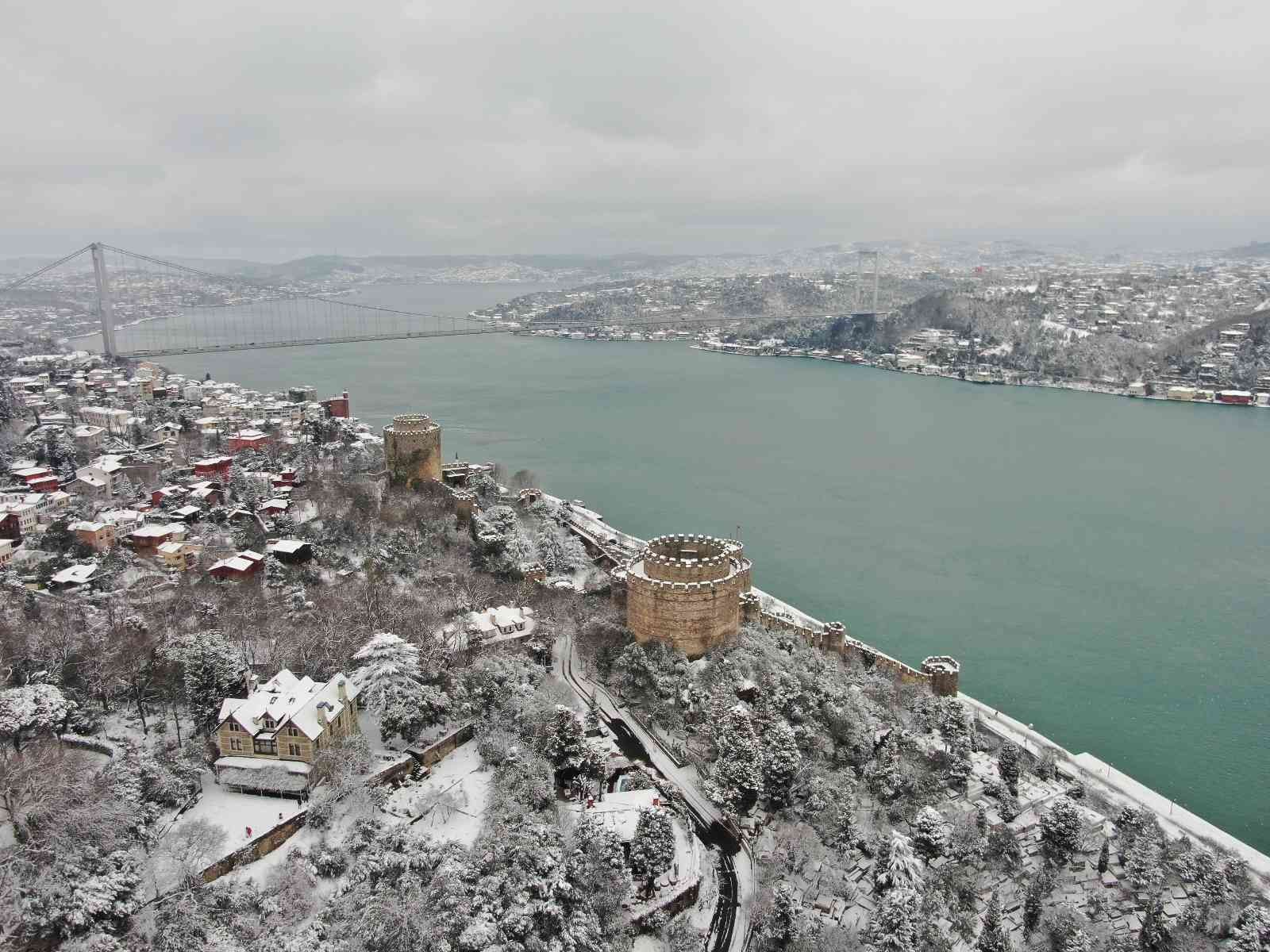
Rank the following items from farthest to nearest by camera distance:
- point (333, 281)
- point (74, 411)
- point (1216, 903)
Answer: point (333, 281), point (74, 411), point (1216, 903)

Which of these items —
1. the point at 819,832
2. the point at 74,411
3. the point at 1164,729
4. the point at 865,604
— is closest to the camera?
the point at 819,832

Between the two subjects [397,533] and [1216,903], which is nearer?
[1216,903]

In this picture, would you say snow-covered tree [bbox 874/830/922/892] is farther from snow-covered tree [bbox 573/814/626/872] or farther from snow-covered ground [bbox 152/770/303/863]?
snow-covered ground [bbox 152/770/303/863]

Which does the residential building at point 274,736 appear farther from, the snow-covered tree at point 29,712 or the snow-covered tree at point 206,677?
the snow-covered tree at point 29,712

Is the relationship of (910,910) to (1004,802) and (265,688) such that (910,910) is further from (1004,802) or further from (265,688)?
(265,688)

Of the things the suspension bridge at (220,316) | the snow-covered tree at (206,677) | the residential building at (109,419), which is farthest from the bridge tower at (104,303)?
the snow-covered tree at (206,677)

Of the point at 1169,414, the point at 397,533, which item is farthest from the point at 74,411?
the point at 1169,414

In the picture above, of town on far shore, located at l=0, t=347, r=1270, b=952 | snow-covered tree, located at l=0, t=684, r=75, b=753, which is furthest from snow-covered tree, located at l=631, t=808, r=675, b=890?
snow-covered tree, located at l=0, t=684, r=75, b=753
